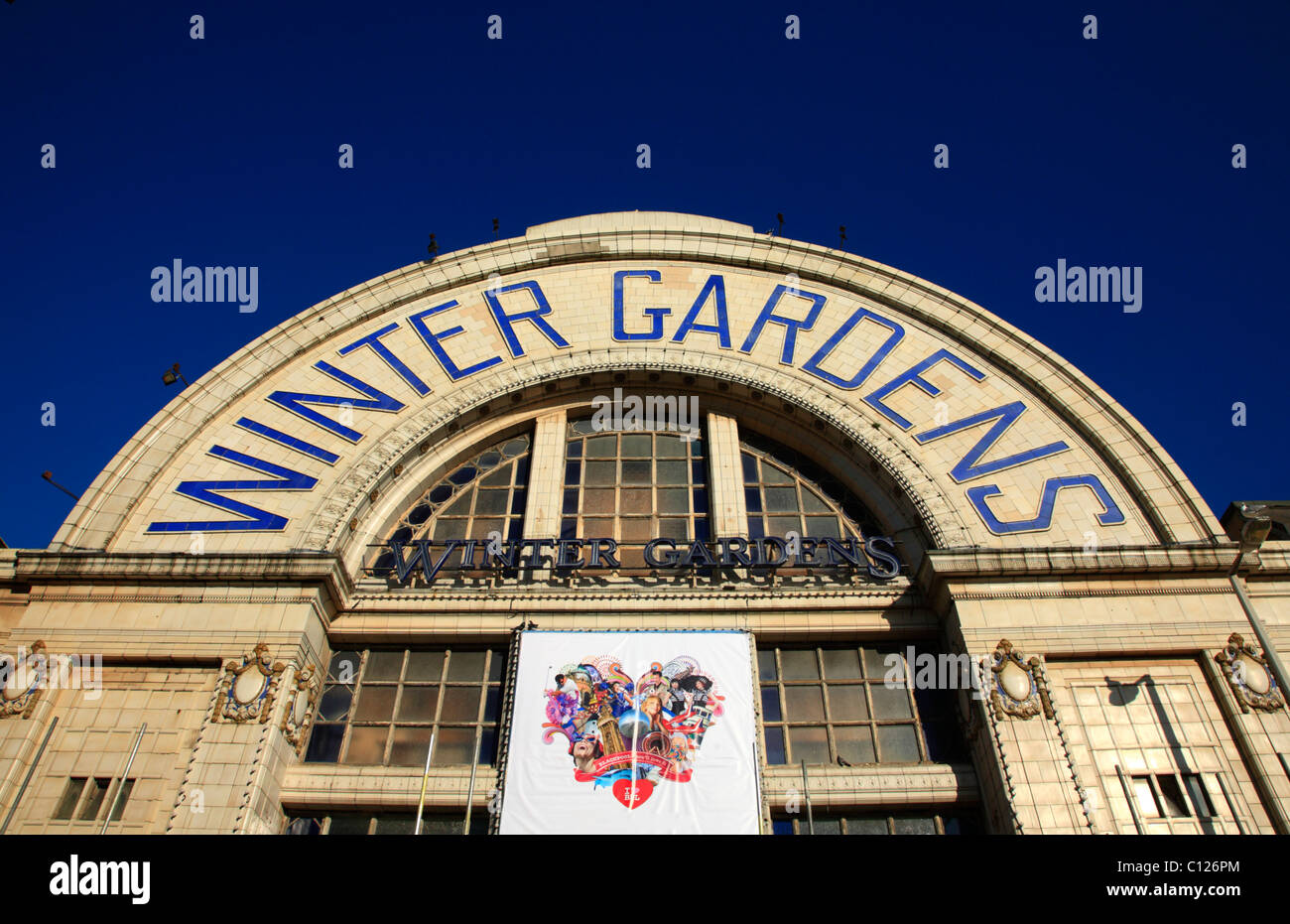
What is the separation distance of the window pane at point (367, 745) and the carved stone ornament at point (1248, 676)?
18.4 meters

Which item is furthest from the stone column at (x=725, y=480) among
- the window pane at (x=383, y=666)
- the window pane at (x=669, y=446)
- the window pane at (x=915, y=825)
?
the window pane at (x=383, y=666)

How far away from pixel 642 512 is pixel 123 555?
12777mm

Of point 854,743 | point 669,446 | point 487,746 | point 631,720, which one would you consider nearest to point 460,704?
point 487,746

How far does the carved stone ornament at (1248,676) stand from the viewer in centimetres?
1953

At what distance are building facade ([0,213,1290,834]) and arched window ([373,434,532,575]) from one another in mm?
116

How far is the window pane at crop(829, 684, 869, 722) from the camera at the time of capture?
21578 millimetres

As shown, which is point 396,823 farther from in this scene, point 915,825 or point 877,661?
point 877,661

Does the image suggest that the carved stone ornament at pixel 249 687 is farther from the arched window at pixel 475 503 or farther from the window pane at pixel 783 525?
the window pane at pixel 783 525

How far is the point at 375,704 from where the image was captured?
2214 cm

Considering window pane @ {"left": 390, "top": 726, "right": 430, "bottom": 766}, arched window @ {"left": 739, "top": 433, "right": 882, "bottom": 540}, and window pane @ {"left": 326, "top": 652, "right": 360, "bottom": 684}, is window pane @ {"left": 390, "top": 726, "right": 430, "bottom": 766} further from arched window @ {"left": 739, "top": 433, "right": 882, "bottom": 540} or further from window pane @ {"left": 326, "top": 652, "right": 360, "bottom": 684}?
arched window @ {"left": 739, "top": 433, "right": 882, "bottom": 540}

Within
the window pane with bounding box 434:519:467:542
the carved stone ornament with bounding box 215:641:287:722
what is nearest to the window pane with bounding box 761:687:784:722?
the window pane with bounding box 434:519:467:542

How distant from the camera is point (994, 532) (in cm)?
2292

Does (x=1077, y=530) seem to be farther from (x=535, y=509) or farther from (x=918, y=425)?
(x=535, y=509)

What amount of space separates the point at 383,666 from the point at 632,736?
22.0 ft
